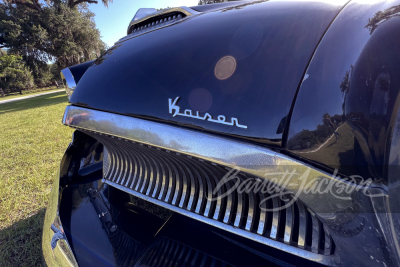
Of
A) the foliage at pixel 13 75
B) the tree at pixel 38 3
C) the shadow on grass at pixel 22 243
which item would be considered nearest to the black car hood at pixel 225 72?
the shadow on grass at pixel 22 243

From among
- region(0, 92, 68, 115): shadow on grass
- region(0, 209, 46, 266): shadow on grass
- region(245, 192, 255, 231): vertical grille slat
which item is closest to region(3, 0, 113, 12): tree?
region(0, 92, 68, 115): shadow on grass

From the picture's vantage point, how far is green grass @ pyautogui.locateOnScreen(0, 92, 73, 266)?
2.00 m

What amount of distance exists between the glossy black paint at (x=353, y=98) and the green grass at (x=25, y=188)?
7.46 ft

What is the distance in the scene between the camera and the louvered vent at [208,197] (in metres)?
0.72

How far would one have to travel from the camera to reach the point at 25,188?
2986 millimetres

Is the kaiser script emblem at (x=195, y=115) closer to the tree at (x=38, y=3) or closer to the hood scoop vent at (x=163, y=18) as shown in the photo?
the hood scoop vent at (x=163, y=18)

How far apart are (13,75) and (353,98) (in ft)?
115

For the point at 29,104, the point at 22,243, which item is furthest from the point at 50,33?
the point at 22,243

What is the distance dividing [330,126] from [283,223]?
367 mm

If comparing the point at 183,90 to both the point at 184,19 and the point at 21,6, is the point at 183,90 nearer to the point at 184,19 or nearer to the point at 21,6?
the point at 184,19

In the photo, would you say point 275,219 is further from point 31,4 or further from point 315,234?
point 31,4

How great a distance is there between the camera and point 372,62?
59cm

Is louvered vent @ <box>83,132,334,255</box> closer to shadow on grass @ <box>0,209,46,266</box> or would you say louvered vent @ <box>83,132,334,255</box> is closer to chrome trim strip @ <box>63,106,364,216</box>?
chrome trim strip @ <box>63,106,364,216</box>

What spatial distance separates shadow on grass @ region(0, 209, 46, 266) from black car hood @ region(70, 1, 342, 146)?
1.58 metres
